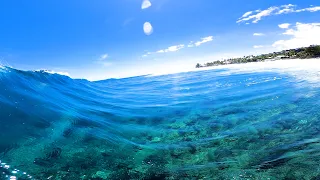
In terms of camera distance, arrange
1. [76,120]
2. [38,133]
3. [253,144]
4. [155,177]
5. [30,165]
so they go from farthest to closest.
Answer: [76,120] → [38,133] → [253,144] → [30,165] → [155,177]

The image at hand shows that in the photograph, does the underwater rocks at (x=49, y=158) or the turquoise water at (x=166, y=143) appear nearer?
the turquoise water at (x=166, y=143)

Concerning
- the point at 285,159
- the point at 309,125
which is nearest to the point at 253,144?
the point at 285,159

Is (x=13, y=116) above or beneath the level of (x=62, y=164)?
above

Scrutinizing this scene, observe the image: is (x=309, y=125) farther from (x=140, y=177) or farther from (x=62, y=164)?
(x=62, y=164)

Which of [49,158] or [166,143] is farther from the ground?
[49,158]

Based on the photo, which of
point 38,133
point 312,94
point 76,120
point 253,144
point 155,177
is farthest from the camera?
point 312,94

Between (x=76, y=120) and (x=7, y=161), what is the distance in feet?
13.5

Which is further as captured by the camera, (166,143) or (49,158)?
(166,143)

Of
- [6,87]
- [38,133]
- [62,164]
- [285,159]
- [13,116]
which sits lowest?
[285,159]

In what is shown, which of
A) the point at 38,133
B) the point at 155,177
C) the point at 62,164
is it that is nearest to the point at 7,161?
the point at 62,164

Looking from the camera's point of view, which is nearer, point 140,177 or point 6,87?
point 140,177

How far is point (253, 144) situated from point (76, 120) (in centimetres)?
694

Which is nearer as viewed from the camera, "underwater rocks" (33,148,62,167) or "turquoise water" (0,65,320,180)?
"turquoise water" (0,65,320,180)

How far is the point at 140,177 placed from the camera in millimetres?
4566
